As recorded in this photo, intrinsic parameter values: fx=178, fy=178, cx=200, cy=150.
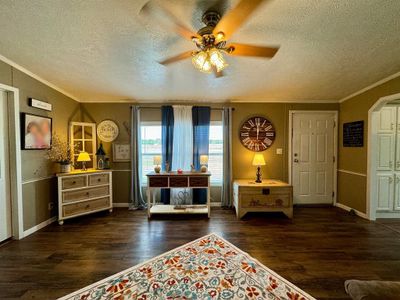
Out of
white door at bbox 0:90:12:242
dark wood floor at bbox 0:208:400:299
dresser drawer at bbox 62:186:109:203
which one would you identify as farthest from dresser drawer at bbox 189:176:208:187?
white door at bbox 0:90:12:242

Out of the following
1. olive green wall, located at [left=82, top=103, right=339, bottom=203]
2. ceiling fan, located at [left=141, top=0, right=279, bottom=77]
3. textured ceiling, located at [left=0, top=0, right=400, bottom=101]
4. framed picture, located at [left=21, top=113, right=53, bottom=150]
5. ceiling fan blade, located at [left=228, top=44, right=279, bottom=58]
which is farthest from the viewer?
olive green wall, located at [left=82, top=103, right=339, bottom=203]

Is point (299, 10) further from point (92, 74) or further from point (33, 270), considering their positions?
point (33, 270)

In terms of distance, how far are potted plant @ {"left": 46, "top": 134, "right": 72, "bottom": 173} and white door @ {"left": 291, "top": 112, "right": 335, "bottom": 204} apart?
453 cm

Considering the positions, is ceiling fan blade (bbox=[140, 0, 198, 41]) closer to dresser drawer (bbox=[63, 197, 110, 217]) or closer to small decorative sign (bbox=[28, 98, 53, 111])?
small decorative sign (bbox=[28, 98, 53, 111])

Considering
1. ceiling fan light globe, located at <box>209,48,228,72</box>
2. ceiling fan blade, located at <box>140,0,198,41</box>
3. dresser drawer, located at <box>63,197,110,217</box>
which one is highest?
ceiling fan blade, located at <box>140,0,198,41</box>

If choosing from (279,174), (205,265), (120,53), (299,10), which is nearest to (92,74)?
(120,53)

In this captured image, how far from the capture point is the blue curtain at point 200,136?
152 inches

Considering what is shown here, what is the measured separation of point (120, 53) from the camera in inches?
85.8

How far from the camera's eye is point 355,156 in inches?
138

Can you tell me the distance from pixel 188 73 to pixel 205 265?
8.44 feet

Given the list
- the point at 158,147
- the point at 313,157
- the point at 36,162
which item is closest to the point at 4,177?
the point at 36,162

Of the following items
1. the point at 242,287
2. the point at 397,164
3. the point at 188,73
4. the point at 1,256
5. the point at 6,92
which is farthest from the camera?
the point at 397,164

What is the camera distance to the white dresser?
306 centimetres

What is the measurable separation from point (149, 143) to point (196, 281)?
9.53 feet
